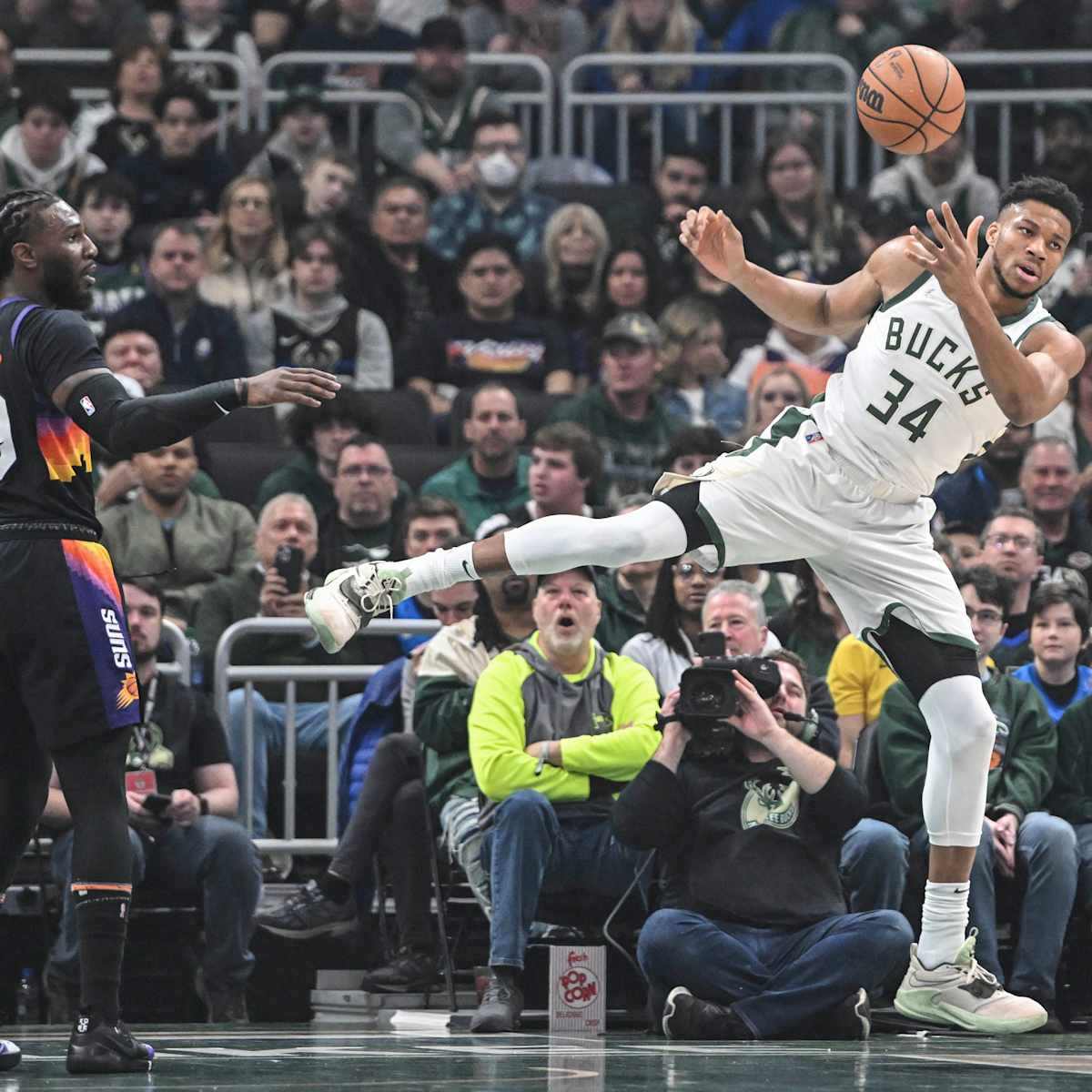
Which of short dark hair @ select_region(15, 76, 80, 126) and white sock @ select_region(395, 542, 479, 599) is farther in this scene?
short dark hair @ select_region(15, 76, 80, 126)

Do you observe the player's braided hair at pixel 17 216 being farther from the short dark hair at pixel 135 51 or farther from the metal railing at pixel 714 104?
the metal railing at pixel 714 104

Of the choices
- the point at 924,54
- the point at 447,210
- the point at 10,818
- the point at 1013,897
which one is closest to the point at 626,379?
the point at 447,210

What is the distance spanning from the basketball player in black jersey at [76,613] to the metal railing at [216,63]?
27.8 feet

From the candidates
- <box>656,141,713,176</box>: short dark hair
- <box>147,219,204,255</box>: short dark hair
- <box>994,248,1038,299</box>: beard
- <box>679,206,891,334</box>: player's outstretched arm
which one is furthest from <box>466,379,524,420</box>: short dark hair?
<box>994,248,1038,299</box>: beard

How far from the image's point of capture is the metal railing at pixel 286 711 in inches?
379

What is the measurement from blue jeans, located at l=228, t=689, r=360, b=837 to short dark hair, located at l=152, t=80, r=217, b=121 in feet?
17.3

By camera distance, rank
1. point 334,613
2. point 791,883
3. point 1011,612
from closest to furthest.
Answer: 1. point 334,613
2. point 791,883
3. point 1011,612

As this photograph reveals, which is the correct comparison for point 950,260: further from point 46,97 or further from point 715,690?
point 46,97

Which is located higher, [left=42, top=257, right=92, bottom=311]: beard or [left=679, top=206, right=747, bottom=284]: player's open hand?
[left=679, top=206, right=747, bottom=284]: player's open hand

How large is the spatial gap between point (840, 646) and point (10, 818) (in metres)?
4.31

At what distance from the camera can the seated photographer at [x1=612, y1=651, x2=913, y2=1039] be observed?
8.08 meters

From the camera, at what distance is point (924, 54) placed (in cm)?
742

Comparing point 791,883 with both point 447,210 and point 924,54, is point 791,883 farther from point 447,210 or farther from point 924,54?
point 447,210

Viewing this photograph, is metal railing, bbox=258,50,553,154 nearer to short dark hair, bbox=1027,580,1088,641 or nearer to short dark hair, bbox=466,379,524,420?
short dark hair, bbox=466,379,524,420
